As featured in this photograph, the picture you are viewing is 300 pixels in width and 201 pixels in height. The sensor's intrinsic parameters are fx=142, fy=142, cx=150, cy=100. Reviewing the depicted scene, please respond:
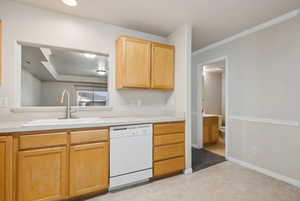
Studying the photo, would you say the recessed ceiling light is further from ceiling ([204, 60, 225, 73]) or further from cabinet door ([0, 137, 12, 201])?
ceiling ([204, 60, 225, 73])

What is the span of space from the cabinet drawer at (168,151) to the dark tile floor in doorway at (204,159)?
1.83 ft

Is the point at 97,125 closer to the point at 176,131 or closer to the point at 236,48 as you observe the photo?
the point at 176,131

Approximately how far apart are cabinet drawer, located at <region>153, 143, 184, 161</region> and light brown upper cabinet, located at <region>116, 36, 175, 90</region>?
40.0 inches

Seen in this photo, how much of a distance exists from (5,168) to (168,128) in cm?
190

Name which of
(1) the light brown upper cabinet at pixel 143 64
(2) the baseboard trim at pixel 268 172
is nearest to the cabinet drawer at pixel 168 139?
(1) the light brown upper cabinet at pixel 143 64

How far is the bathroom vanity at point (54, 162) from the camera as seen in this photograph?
1384mm

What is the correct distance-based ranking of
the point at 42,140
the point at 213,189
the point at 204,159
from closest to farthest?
the point at 42,140 < the point at 213,189 < the point at 204,159

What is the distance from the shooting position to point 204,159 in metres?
2.97

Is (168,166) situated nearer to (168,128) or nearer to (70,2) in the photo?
(168,128)

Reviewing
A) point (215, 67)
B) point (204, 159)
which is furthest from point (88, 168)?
point (215, 67)

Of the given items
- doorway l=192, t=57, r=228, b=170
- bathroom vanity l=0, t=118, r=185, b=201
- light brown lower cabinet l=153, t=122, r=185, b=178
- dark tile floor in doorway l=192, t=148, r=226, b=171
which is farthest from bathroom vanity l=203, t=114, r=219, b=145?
bathroom vanity l=0, t=118, r=185, b=201

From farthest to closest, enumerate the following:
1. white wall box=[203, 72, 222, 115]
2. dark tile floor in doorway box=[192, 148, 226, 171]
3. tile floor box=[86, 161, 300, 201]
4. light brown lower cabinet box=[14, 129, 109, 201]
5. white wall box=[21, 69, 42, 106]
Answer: white wall box=[203, 72, 222, 115] → dark tile floor in doorway box=[192, 148, 226, 171] → white wall box=[21, 69, 42, 106] → tile floor box=[86, 161, 300, 201] → light brown lower cabinet box=[14, 129, 109, 201]

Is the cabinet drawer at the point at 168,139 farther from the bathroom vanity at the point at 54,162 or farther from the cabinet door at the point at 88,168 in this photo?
the cabinet door at the point at 88,168

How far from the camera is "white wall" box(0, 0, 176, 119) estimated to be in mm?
1864
